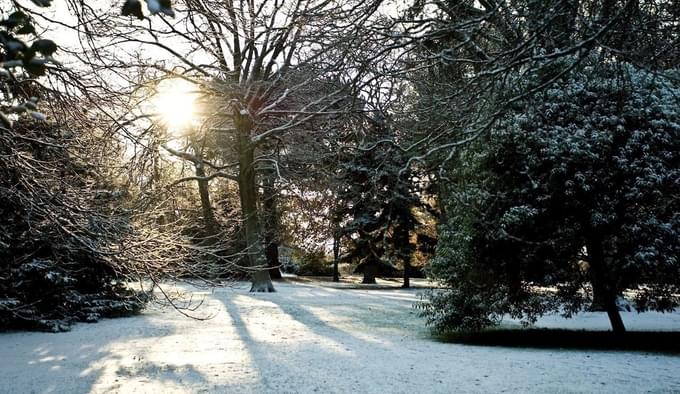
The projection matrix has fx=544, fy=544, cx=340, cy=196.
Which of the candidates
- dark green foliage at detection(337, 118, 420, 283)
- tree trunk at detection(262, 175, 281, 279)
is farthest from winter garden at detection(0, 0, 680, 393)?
dark green foliage at detection(337, 118, 420, 283)

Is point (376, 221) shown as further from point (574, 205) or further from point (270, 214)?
point (574, 205)

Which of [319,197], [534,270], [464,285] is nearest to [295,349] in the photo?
[464,285]

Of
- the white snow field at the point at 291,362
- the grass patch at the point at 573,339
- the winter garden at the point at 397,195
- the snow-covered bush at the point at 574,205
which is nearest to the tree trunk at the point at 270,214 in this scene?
the winter garden at the point at 397,195

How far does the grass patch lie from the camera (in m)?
8.84

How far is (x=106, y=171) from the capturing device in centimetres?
736

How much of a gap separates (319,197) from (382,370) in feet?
46.8

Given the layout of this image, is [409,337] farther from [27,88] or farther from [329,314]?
[27,88]

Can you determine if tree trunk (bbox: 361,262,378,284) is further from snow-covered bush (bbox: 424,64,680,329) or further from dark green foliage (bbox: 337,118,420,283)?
snow-covered bush (bbox: 424,64,680,329)

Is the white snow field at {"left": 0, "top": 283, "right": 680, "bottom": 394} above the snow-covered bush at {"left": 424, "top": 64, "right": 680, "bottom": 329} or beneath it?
beneath

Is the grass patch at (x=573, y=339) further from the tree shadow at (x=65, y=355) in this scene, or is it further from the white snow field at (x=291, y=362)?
the tree shadow at (x=65, y=355)

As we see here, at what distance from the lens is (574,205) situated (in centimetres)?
857

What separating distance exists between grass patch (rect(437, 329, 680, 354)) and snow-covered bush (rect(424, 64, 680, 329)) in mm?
458

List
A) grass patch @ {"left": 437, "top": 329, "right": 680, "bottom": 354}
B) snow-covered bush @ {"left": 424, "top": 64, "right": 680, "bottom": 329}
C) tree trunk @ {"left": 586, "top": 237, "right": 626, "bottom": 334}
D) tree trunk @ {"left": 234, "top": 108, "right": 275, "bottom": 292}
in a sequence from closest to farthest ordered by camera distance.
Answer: snow-covered bush @ {"left": 424, "top": 64, "right": 680, "bottom": 329} → tree trunk @ {"left": 586, "top": 237, "right": 626, "bottom": 334} → grass patch @ {"left": 437, "top": 329, "right": 680, "bottom": 354} → tree trunk @ {"left": 234, "top": 108, "right": 275, "bottom": 292}

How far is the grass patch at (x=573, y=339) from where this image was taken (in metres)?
8.84
